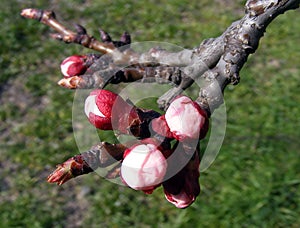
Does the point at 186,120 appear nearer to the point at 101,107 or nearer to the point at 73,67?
the point at 101,107

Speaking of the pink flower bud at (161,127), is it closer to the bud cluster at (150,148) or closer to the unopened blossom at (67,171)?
the bud cluster at (150,148)

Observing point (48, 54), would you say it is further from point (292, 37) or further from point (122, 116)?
point (122, 116)

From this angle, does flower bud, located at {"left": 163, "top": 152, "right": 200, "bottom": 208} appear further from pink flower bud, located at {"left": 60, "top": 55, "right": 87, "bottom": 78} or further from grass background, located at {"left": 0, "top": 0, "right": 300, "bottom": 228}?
grass background, located at {"left": 0, "top": 0, "right": 300, "bottom": 228}

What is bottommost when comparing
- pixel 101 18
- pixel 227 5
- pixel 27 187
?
pixel 27 187

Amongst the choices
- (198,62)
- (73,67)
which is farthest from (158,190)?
(198,62)

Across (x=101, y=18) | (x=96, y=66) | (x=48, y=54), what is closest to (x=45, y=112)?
(x=48, y=54)

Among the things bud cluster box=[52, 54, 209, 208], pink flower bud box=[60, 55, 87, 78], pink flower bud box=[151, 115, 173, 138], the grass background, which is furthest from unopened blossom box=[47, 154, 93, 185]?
the grass background
